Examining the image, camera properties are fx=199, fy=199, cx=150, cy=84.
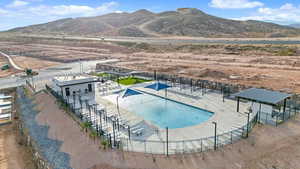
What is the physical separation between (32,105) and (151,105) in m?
15.2

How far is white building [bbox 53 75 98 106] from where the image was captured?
2547 cm

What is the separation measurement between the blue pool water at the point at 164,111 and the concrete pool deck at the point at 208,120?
0.73 metres

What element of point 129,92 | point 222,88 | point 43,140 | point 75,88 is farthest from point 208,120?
point 75,88

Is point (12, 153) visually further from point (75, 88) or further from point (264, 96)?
point (264, 96)

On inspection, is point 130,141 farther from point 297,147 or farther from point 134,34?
point 134,34

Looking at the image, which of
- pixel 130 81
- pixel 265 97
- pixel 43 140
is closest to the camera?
pixel 43 140

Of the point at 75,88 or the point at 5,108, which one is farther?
the point at 75,88

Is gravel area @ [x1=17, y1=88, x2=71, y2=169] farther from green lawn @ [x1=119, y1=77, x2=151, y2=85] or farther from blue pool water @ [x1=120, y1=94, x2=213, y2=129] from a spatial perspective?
green lawn @ [x1=119, y1=77, x2=151, y2=85]

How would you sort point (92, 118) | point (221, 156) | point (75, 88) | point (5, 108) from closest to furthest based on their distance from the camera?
point (221, 156) → point (92, 118) → point (5, 108) → point (75, 88)

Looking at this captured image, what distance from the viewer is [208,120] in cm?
1848

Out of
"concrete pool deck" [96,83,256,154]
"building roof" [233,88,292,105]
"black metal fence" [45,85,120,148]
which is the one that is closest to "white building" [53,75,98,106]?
"black metal fence" [45,85,120,148]

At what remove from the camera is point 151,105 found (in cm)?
2342

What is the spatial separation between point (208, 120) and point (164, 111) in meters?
5.07

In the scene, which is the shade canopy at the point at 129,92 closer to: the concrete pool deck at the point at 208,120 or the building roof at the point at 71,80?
the concrete pool deck at the point at 208,120
